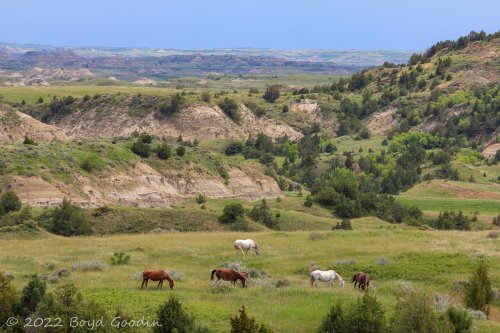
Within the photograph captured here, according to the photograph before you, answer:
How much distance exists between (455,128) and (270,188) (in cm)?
5165

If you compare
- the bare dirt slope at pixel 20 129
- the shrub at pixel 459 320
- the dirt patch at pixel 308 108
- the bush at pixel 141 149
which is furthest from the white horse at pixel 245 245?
the dirt patch at pixel 308 108

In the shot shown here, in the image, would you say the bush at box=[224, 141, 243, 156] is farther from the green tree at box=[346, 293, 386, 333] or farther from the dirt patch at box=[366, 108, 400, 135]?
the green tree at box=[346, 293, 386, 333]

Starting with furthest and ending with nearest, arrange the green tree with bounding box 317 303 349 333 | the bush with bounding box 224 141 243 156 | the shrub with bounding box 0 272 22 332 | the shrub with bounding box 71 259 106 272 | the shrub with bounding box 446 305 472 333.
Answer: the bush with bounding box 224 141 243 156 → the shrub with bounding box 71 259 106 272 → the shrub with bounding box 0 272 22 332 → the shrub with bounding box 446 305 472 333 → the green tree with bounding box 317 303 349 333

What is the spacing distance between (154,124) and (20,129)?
33334 mm

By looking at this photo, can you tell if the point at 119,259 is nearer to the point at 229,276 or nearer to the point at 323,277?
the point at 229,276

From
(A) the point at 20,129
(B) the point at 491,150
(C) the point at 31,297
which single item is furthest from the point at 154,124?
(C) the point at 31,297

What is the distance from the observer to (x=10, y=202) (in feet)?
140

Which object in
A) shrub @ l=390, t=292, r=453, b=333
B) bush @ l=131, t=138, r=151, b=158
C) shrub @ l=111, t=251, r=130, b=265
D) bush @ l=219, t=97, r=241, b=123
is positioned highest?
shrub @ l=390, t=292, r=453, b=333

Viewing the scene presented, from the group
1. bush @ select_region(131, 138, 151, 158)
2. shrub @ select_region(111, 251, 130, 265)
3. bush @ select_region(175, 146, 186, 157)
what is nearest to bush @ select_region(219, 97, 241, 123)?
bush @ select_region(175, 146, 186, 157)

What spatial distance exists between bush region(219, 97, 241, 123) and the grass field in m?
80.0

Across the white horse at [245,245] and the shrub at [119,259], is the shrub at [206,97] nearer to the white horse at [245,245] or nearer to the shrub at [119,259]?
the white horse at [245,245]

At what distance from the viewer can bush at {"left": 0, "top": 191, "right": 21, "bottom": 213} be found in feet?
139

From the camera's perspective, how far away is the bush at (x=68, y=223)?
38219mm

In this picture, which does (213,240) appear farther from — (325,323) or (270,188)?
(270,188)
